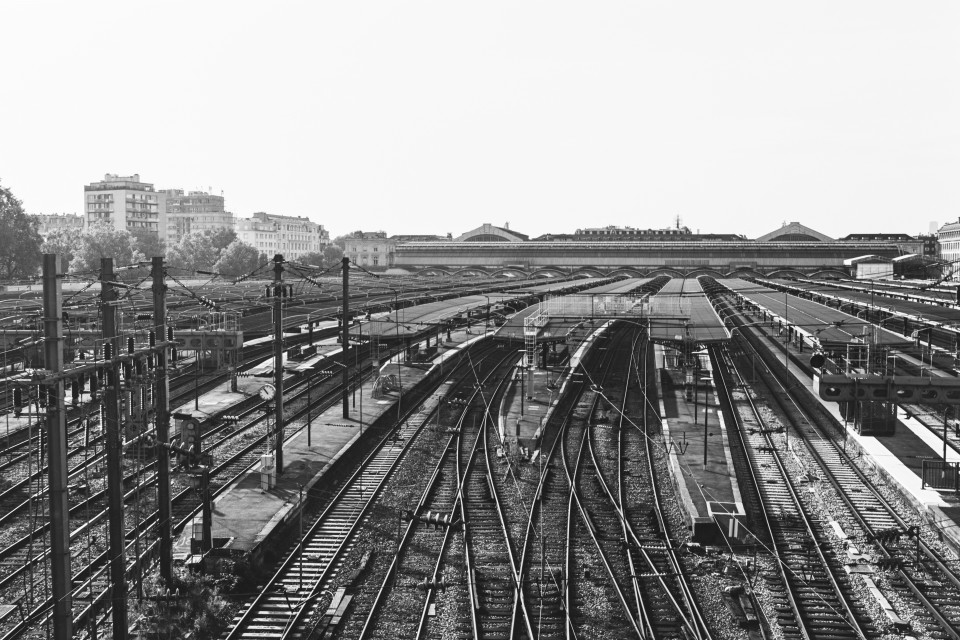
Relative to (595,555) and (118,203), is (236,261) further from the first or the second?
(595,555)

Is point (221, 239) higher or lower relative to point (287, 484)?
→ higher

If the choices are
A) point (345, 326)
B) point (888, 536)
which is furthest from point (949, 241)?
point (888, 536)

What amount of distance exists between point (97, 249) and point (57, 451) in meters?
70.8

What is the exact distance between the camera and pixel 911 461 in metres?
20.3

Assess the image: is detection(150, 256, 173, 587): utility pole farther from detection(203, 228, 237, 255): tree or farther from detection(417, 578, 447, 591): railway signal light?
detection(203, 228, 237, 255): tree

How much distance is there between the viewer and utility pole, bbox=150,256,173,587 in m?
A: 12.6

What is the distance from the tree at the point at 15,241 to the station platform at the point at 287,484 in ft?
130

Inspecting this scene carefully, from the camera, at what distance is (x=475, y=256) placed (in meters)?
126

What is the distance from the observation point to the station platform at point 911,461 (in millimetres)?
15969

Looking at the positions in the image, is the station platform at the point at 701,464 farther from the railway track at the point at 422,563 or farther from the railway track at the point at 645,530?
the railway track at the point at 422,563

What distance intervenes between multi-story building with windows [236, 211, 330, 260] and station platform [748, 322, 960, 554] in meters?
114

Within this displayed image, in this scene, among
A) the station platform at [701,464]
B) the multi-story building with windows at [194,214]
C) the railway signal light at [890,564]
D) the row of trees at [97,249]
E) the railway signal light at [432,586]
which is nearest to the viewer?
the railway signal light at [432,586]

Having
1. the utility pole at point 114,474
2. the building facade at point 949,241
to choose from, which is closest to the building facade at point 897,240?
the building facade at point 949,241

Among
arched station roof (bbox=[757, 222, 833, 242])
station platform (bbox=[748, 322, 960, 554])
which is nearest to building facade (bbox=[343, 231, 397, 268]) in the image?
arched station roof (bbox=[757, 222, 833, 242])
